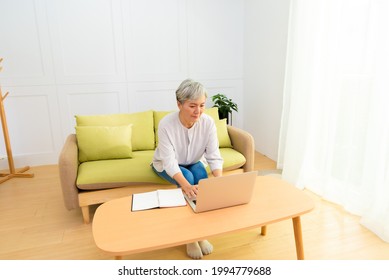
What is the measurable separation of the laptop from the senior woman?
27 centimetres

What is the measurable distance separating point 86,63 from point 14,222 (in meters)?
1.94

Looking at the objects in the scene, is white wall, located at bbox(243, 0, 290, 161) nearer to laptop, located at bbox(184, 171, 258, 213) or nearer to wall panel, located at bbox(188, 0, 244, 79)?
wall panel, located at bbox(188, 0, 244, 79)

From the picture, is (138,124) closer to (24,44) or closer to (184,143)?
(184,143)

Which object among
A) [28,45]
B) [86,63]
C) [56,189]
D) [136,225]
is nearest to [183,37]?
[86,63]

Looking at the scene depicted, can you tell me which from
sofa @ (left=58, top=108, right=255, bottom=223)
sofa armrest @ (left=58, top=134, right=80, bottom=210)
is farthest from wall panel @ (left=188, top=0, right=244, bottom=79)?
sofa armrest @ (left=58, top=134, right=80, bottom=210)

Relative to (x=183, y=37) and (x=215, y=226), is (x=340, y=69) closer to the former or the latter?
(x=215, y=226)

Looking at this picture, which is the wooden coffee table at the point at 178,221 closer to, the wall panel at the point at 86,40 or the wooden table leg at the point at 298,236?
the wooden table leg at the point at 298,236

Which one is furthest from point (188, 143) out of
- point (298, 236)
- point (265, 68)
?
point (265, 68)

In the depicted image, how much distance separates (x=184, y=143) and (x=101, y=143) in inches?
35.4

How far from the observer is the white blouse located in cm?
189

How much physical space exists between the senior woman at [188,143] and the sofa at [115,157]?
1.03 feet

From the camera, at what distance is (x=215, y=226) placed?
4.29 feet

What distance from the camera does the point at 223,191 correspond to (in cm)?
140

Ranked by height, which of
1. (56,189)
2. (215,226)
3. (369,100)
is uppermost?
(369,100)
